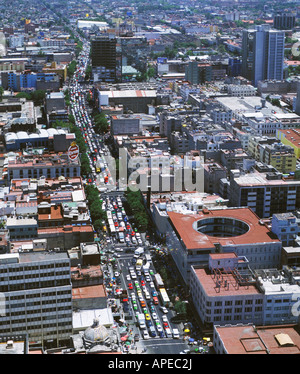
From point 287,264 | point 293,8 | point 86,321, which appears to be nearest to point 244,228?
point 287,264

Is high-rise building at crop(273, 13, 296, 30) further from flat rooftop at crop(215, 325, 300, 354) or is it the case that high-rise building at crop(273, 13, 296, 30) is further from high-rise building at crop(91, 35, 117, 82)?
flat rooftop at crop(215, 325, 300, 354)

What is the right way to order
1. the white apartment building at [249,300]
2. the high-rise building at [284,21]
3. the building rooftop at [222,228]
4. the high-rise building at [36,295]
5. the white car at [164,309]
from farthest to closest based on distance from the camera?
1. the high-rise building at [284,21]
2. the building rooftop at [222,228]
3. the white car at [164,309]
4. the white apartment building at [249,300]
5. the high-rise building at [36,295]

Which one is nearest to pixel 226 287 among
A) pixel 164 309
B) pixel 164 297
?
pixel 164 309

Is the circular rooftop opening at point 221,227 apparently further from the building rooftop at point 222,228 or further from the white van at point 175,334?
the white van at point 175,334

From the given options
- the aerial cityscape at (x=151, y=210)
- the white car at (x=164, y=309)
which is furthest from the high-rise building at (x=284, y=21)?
the white car at (x=164, y=309)

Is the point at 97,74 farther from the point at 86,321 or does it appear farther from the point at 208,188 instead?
the point at 86,321

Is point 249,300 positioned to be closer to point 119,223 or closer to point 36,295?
point 36,295
